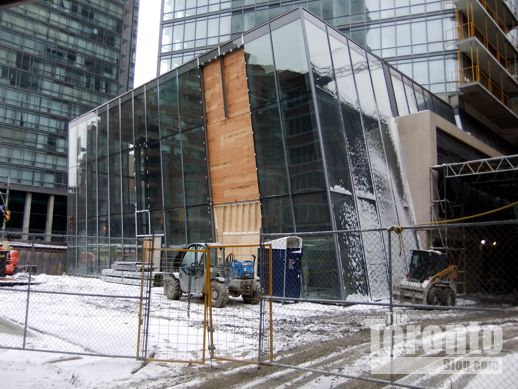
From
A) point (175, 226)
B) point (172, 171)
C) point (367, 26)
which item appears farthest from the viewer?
point (367, 26)

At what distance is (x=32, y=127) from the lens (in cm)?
6481

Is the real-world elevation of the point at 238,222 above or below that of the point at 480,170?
below

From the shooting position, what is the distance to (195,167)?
69.9ft

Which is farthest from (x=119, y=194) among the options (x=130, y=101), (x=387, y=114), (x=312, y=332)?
(x=312, y=332)

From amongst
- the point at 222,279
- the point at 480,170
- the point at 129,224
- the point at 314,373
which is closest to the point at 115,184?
the point at 129,224

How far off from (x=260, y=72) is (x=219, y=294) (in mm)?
9367

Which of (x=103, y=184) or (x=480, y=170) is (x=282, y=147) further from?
(x=103, y=184)

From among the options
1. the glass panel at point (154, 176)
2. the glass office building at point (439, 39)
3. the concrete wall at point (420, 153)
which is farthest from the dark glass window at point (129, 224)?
the glass office building at point (439, 39)

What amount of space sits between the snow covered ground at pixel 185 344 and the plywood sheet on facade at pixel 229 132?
20.6ft

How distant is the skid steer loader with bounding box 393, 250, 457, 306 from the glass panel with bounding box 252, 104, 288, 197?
5.27m

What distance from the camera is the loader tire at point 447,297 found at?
15.1 meters

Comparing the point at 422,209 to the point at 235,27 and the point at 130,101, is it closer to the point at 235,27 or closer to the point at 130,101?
the point at 130,101

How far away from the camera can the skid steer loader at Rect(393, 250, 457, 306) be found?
1477 cm

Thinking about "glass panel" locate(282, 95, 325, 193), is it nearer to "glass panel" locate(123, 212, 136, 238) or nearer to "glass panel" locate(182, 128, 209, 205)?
"glass panel" locate(182, 128, 209, 205)
